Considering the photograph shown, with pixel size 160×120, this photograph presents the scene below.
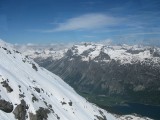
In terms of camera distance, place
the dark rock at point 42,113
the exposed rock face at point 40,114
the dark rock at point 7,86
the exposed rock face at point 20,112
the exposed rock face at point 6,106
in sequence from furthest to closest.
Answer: the dark rock at point 42,113 → the dark rock at point 7,86 → the exposed rock face at point 40,114 → the exposed rock face at point 20,112 → the exposed rock face at point 6,106

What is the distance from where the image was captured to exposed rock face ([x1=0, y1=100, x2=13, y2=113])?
2752 inches

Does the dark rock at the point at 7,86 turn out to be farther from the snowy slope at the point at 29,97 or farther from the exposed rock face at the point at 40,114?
the exposed rock face at the point at 40,114

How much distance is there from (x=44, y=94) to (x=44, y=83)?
11704 millimetres

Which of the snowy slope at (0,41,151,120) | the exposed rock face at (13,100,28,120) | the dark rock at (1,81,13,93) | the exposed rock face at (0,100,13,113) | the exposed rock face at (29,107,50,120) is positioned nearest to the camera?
the exposed rock face at (0,100,13,113)

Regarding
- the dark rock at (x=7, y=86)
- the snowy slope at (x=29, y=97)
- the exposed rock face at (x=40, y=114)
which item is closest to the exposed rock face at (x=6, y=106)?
the snowy slope at (x=29, y=97)

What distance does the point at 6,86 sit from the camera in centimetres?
7925

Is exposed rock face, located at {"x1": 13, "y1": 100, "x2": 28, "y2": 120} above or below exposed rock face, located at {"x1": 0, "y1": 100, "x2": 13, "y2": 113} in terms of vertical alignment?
below

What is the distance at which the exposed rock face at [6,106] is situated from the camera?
6989 centimetres

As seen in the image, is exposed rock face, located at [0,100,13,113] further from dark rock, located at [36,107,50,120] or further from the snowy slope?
dark rock, located at [36,107,50,120]

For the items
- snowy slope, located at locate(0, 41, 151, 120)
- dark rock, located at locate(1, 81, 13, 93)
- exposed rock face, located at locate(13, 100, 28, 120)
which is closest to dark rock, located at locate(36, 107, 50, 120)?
snowy slope, located at locate(0, 41, 151, 120)

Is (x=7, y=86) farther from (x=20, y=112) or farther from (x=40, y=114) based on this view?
(x=40, y=114)

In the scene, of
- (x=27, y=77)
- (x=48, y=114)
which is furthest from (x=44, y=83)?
(x=48, y=114)

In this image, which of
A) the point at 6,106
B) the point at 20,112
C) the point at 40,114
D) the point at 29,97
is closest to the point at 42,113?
the point at 40,114

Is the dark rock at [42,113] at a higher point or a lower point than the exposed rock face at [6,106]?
lower
